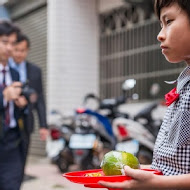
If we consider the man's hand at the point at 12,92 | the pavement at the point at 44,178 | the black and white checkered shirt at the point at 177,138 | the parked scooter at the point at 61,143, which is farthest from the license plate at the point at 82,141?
the black and white checkered shirt at the point at 177,138

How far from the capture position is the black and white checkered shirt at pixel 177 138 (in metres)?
1.37

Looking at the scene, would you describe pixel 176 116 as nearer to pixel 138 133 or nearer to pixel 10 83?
pixel 10 83

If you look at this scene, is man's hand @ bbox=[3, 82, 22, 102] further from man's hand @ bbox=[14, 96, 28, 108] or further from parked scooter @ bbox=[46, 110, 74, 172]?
parked scooter @ bbox=[46, 110, 74, 172]

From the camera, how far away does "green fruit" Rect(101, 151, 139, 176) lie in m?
1.40

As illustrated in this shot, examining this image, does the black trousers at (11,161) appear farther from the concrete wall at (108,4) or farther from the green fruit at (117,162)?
the concrete wall at (108,4)

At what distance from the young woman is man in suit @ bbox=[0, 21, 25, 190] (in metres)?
2.07

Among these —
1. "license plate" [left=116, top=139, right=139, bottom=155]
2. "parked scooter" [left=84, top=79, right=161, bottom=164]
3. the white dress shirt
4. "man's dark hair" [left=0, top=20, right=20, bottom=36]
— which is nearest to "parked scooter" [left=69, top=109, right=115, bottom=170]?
"parked scooter" [left=84, top=79, right=161, bottom=164]

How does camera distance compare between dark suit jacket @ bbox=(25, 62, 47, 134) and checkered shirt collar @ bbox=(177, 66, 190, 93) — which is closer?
checkered shirt collar @ bbox=(177, 66, 190, 93)

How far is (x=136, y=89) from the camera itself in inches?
328

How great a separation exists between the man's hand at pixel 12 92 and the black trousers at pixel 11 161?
10.8 inches

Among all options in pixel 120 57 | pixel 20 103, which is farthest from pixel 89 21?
pixel 20 103

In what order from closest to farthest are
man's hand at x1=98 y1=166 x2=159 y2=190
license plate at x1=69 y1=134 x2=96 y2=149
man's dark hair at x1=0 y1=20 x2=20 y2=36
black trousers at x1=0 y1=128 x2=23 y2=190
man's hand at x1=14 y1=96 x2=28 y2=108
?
man's hand at x1=98 y1=166 x2=159 y2=190, black trousers at x1=0 y1=128 x2=23 y2=190, man's hand at x1=14 y1=96 x2=28 y2=108, man's dark hair at x1=0 y1=20 x2=20 y2=36, license plate at x1=69 y1=134 x2=96 y2=149

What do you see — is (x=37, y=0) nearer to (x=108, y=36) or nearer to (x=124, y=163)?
(x=108, y=36)

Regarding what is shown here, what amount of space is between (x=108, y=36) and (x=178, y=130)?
25.6ft
